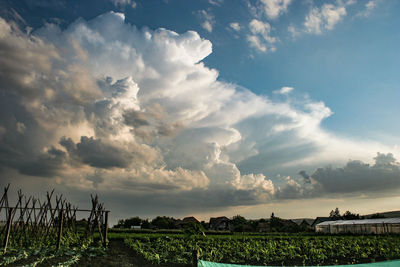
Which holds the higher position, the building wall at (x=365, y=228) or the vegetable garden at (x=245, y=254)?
the vegetable garden at (x=245, y=254)

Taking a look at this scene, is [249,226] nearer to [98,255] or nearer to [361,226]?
[361,226]

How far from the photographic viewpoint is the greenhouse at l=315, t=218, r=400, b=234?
34312 millimetres

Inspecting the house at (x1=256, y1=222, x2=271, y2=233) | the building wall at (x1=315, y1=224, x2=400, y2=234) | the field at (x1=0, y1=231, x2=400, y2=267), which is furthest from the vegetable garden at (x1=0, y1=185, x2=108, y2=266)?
the house at (x1=256, y1=222, x2=271, y2=233)

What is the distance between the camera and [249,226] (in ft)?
169

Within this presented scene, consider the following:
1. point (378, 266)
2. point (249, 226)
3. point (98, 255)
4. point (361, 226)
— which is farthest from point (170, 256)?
point (249, 226)

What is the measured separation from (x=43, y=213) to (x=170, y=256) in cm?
725

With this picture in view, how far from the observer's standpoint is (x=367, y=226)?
36.9 metres

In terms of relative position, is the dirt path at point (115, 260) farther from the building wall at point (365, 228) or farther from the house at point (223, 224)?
the house at point (223, 224)

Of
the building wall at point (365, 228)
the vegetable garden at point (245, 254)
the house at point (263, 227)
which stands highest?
the vegetable garden at point (245, 254)

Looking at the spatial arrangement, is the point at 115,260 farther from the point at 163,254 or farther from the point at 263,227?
the point at 263,227

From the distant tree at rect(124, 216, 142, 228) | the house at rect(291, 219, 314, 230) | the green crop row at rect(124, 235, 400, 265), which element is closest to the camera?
the green crop row at rect(124, 235, 400, 265)

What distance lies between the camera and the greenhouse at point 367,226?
113 feet

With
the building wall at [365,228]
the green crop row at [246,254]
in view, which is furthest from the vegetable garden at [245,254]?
the building wall at [365,228]

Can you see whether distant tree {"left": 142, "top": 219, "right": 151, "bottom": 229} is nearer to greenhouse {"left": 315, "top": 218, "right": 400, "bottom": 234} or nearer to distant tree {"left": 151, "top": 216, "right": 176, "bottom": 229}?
distant tree {"left": 151, "top": 216, "right": 176, "bottom": 229}
